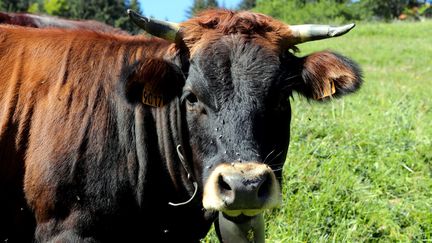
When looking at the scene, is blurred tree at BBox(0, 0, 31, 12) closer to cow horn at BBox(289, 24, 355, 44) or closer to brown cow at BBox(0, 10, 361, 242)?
brown cow at BBox(0, 10, 361, 242)

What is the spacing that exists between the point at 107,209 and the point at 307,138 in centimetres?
409

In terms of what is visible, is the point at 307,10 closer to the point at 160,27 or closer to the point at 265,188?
the point at 160,27

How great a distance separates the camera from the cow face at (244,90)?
3.83 meters

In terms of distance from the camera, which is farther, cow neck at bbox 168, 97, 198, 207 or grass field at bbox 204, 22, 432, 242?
grass field at bbox 204, 22, 432, 242

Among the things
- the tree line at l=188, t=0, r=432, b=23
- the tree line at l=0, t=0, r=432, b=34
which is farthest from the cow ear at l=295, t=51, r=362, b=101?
the tree line at l=0, t=0, r=432, b=34

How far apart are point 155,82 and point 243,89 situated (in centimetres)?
71

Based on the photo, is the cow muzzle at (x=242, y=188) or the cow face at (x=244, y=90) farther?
the cow face at (x=244, y=90)

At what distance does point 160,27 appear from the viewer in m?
4.54

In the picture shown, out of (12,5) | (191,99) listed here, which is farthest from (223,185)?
(12,5)

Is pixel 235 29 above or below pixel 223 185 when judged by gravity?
above

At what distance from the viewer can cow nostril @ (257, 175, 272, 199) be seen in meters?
3.79

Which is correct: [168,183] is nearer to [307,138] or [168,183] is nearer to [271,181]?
[271,181]

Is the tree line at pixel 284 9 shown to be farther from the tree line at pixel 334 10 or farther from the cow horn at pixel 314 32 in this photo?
the cow horn at pixel 314 32

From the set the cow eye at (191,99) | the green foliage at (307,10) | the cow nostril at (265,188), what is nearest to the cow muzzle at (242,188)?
the cow nostril at (265,188)
